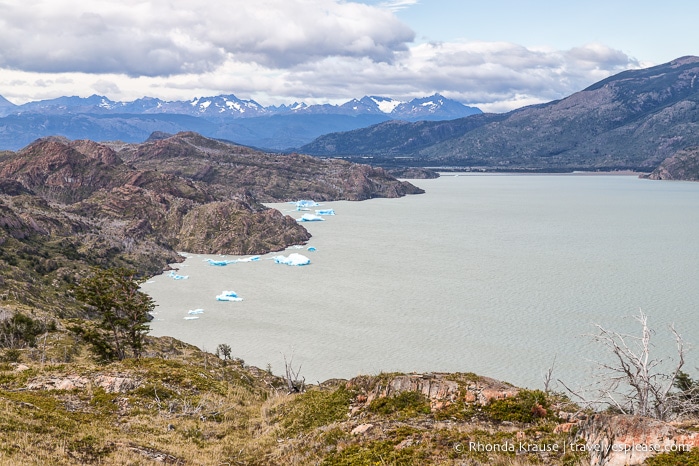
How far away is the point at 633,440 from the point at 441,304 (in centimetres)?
8751

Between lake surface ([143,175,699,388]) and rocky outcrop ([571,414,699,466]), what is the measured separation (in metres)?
49.2

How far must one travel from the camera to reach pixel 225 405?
30703 millimetres

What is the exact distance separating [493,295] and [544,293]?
10219 mm

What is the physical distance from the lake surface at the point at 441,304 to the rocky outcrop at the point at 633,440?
161ft

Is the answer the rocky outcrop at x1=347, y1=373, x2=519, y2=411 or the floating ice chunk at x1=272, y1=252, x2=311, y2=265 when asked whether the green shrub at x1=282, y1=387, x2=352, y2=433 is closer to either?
the rocky outcrop at x1=347, y1=373, x2=519, y2=411

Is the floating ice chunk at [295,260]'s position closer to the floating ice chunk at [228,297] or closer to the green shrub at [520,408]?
the floating ice chunk at [228,297]

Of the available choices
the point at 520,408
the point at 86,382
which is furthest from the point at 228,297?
the point at 520,408

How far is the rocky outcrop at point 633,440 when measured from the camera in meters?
16.2

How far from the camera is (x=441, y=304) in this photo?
103 metres

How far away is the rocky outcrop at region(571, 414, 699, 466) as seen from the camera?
16.2m

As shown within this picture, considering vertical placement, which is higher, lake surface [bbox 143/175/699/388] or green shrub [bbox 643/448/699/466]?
green shrub [bbox 643/448/699/466]

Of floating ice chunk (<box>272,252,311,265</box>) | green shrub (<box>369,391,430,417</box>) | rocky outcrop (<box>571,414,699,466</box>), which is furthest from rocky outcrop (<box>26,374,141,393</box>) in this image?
floating ice chunk (<box>272,252,311,265</box>)

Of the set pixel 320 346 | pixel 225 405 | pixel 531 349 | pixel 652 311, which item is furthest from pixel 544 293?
pixel 225 405

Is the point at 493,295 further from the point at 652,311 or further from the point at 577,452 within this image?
the point at 577,452
